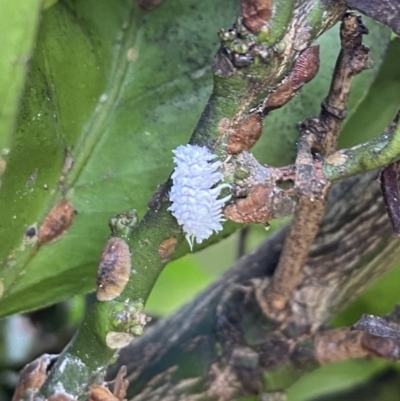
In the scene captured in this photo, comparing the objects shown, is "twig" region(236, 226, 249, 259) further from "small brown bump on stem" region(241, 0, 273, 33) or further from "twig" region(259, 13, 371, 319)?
"small brown bump on stem" region(241, 0, 273, 33)

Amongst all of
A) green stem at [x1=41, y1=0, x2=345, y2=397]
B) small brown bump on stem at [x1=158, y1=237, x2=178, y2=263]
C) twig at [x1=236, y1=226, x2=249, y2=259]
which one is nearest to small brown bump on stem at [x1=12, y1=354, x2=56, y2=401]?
green stem at [x1=41, y1=0, x2=345, y2=397]

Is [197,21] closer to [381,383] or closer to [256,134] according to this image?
[256,134]

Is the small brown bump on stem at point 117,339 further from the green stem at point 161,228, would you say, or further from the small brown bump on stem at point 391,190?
the small brown bump on stem at point 391,190

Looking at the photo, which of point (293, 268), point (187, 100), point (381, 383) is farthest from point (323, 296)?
point (381, 383)

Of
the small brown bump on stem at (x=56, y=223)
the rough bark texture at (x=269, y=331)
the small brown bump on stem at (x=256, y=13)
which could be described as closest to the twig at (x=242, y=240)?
the rough bark texture at (x=269, y=331)

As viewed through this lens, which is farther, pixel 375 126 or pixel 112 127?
pixel 375 126
